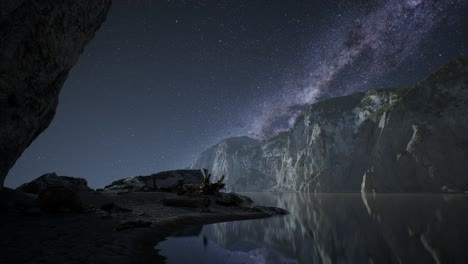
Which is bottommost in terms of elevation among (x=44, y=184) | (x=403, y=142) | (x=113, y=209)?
(x=113, y=209)

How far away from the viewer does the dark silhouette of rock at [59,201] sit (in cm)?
1292

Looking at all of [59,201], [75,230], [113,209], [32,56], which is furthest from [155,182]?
[75,230]

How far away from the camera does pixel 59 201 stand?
518 inches

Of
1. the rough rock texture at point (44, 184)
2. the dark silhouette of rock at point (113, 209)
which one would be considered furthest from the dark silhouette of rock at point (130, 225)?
the rough rock texture at point (44, 184)

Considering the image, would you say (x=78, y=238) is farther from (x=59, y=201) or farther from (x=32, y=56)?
(x=32, y=56)

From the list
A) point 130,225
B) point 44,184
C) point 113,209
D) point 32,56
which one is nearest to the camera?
point 130,225

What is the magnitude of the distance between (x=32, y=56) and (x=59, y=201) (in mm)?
7602

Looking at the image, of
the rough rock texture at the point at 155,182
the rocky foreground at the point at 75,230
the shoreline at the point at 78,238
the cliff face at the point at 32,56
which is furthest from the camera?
the rough rock texture at the point at 155,182

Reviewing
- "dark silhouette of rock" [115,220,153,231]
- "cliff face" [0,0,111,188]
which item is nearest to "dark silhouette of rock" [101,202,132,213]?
"dark silhouette of rock" [115,220,153,231]

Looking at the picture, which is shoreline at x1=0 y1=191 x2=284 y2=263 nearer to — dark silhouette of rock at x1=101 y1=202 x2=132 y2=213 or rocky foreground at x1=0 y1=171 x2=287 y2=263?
rocky foreground at x1=0 y1=171 x2=287 y2=263

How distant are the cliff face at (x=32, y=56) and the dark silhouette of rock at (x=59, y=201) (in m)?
2.69

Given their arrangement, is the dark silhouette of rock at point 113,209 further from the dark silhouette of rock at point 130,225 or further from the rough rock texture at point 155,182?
the rough rock texture at point 155,182

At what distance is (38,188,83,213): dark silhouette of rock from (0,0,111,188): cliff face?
8.82ft

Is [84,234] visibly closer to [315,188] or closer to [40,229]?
[40,229]
